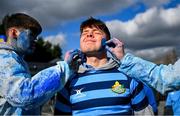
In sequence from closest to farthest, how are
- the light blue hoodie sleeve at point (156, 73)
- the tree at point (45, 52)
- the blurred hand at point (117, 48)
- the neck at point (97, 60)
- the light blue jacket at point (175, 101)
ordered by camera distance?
the light blue hoodie sleeve at point (156, 73), the blurred hand at point (117, 48), the neck at point (97, 60), the light blue jacket at point (175, 101), the tree at point (45, 52)

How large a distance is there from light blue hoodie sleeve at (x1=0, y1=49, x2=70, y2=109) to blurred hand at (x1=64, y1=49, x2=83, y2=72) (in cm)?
18

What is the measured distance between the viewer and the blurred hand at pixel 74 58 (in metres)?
3.80

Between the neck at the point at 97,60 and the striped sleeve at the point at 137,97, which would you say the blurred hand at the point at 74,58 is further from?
the striped sleeve at the point at 137,97

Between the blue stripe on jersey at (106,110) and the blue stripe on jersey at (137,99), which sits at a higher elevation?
the blue stripe on jersey at (137,99)

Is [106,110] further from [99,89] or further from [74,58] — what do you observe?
[74,58]

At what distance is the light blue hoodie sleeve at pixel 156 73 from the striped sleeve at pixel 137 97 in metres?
0.60

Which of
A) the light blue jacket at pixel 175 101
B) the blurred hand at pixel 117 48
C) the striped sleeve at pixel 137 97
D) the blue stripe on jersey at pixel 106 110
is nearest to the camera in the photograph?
the blurred hand at pixel 117 48

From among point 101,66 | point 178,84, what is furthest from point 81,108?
point 178,84

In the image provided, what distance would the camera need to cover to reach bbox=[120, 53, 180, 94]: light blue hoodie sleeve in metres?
3.36

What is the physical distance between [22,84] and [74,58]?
732 millimetres

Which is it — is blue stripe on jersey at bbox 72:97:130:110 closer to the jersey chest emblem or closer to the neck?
the jersey chest emblem

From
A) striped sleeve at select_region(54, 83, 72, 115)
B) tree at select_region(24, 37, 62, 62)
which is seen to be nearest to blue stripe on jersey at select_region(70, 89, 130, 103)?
striped sleeve at select_region(54, 83, 72, 115)

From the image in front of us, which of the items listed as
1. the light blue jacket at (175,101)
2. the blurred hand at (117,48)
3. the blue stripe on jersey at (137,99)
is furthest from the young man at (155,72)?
the light blue jacket at (175,101)

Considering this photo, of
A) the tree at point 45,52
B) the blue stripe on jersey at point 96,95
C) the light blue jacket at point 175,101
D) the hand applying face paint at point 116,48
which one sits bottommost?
the tree at point 45,52
